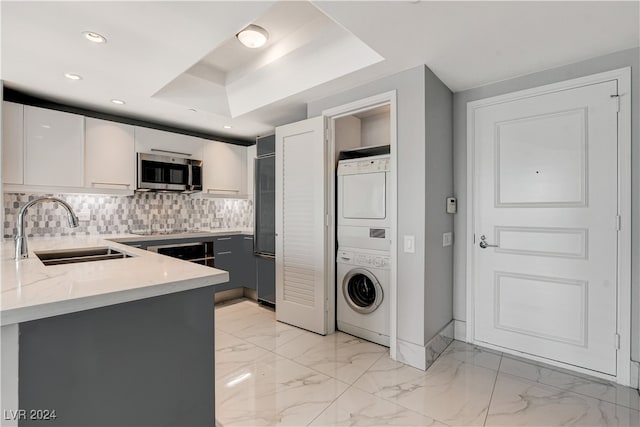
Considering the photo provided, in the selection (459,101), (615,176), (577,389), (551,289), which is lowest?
(577,389)

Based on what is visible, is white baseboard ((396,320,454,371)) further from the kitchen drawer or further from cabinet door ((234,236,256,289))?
the kitchen drawer

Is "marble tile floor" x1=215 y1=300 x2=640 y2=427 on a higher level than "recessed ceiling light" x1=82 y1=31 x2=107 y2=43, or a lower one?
lower

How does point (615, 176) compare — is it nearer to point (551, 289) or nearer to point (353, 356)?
point (551, 289)

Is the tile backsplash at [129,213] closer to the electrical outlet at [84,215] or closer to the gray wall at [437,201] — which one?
the electrical outlet at [84,215]

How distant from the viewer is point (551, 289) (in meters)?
2.37

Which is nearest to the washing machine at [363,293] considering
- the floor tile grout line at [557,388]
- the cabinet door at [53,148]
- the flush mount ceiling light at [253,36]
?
the floor tile grout line at [557,388]

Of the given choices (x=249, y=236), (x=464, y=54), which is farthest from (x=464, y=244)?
(x=249, y=236)

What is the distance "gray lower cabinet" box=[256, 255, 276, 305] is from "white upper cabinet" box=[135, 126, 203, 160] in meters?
1.64

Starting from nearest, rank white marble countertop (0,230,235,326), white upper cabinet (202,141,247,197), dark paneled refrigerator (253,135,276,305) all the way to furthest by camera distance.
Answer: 1. white marble countertop (0,230,235,326)
2. dark paneled refrigerator (253,135,276,305)
3. white upper cabinet (202,141,247,197)

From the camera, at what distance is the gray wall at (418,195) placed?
2.31m

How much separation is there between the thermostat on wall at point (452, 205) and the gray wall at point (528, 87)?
0.14ft

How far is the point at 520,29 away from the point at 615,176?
3.94 ft

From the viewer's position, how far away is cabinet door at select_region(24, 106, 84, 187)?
2.89 metres

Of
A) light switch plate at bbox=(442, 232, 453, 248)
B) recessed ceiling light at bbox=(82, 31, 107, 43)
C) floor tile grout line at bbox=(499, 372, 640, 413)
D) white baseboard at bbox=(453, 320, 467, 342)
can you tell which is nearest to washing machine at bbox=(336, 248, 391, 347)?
light switch plate at bbox=(442, 232, 453, 248)
